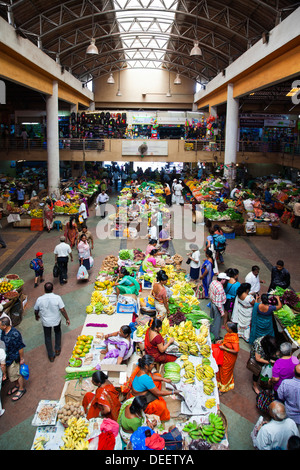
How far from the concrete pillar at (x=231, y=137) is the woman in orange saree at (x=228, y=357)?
46.0 feet

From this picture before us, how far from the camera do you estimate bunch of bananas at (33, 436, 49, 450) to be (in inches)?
154

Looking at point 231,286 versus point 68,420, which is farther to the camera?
point 231,286

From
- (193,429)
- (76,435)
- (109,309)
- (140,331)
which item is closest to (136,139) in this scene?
(109,309)

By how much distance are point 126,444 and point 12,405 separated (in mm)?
2096

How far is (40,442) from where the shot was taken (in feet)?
13.0

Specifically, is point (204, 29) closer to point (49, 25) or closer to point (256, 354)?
point (49, 25)

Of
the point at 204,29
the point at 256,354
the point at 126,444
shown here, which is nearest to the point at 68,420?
the point at 126,444

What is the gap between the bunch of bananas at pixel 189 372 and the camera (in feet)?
16.0

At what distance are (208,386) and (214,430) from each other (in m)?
0.68

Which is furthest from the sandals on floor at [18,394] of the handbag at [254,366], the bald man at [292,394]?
the bald man at [292,394]

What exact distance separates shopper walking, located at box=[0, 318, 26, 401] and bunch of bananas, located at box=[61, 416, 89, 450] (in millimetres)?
1583

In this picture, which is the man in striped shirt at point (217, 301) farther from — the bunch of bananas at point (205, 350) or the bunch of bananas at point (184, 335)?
the bunch of bananas at point (205, 350)

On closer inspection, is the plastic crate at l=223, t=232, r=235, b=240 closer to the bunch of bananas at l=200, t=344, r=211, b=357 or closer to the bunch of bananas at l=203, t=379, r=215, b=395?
the bunch of bananas at l=200, t=344, r=211, b=357

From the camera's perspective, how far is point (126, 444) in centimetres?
394
